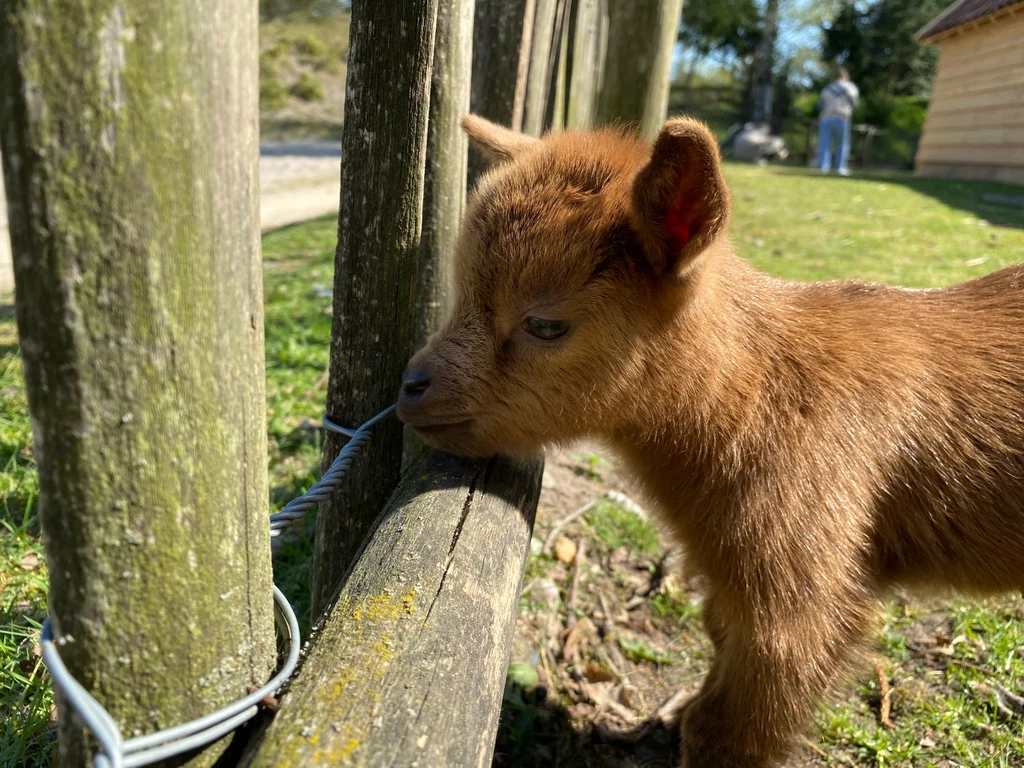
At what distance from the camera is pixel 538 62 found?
3891 mm

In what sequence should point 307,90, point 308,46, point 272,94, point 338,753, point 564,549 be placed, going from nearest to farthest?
point 338,753 → point 564,549 → point 272,94 → point 307,90 → point 308,46

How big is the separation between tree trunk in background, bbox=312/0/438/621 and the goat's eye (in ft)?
1.41

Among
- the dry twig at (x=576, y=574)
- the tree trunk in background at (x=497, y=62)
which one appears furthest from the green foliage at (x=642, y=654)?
the tree trunk in background at (x=497, y=62)

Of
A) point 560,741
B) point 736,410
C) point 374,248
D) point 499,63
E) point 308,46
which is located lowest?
point 560,741

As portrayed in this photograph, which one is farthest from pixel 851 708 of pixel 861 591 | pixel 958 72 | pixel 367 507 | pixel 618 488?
pixel 958 72

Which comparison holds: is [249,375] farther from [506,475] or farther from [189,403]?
[506,475]

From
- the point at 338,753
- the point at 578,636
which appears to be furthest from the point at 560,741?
the point at 338,753

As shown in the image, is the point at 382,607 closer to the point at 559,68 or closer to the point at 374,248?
the point at 374,248

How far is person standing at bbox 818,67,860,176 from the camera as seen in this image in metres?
23.0

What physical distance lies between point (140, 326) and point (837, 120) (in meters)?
26.0

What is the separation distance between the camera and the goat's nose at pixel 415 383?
8.14ft

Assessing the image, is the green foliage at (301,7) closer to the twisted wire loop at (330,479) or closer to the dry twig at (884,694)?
the twisted wire loop at (330,479)

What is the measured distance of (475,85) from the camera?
365 centimetres

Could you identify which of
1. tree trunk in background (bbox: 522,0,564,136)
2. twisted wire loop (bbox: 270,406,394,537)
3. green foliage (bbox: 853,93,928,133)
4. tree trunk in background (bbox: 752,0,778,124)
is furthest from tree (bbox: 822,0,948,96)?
twisted wire loop (bbox: 270,406,394,537)
